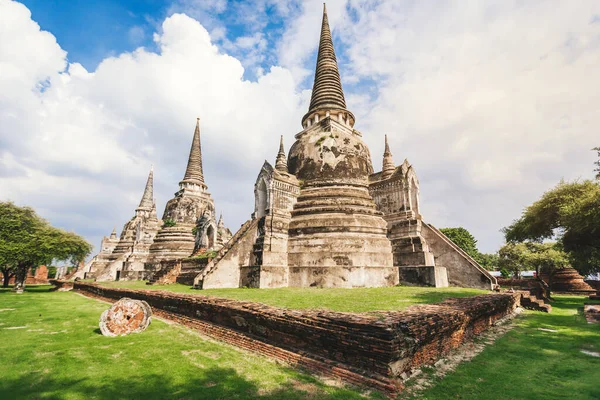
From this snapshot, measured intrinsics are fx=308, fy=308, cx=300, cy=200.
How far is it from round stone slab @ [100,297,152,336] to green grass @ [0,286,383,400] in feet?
0.83

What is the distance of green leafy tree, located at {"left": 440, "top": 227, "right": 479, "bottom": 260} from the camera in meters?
40.9

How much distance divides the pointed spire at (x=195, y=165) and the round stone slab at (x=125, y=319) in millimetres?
Result: 28284

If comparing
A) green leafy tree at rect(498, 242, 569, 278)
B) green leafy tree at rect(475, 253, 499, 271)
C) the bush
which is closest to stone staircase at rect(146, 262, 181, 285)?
the bush

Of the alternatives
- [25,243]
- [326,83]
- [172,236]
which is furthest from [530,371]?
[172,236]

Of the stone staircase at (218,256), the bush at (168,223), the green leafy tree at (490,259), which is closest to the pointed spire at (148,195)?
the bush at (168,223)

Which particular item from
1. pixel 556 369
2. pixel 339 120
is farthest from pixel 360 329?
pixel 339 120

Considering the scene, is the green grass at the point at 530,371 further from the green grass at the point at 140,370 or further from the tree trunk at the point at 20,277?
the tree trunk at the point at 20,277

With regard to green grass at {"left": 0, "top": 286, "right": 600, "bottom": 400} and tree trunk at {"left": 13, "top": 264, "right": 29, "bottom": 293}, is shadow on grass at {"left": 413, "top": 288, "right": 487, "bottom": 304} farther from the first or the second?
tree trunk at {"left": 13, "top": 264, "right": 29, "bottom": 293}

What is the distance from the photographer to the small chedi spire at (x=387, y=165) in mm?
18480

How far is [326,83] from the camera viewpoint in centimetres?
2288

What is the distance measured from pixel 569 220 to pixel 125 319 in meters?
18.7

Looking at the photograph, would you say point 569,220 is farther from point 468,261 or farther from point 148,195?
point 148,195

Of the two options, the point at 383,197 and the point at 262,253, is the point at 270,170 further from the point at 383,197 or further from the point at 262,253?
the point at 383,197

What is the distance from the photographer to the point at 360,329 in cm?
475
